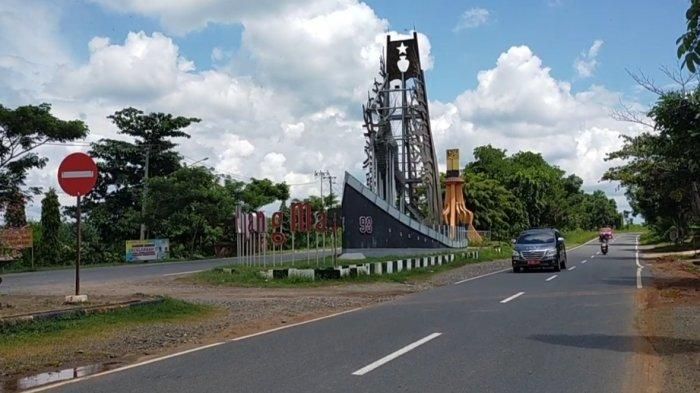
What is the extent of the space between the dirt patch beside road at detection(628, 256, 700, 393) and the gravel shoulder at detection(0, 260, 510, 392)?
6363 mm

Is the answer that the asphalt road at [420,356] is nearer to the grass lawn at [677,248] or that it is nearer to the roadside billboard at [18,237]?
the roadside billboard at [18,237]

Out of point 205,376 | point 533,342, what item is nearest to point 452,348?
point 533,342

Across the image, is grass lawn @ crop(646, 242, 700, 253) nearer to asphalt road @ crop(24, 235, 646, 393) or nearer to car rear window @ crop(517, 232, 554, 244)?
car rear window @ crop(517, 232, 554, 244)

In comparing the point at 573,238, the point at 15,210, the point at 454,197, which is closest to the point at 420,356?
the point at 15,210

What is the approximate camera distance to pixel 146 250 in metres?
45.4

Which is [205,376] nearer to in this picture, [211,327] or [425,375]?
[425,375]

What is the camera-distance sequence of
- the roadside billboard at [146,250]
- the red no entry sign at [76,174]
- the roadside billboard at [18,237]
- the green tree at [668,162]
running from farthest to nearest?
the roadside billboard at [146,250]
the roadside billboard at [18,237]
the green tree at [668,162]
the red no entry sign at [76,174]

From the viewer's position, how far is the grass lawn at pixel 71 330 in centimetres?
954

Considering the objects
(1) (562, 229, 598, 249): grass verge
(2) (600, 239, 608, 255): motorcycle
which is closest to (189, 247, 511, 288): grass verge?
(2) (600, 239, 608, 255): motorcycle

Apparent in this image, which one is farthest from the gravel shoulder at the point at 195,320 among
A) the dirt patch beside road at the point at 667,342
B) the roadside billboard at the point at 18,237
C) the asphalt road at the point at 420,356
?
the roadside billboard at the point at 18,237

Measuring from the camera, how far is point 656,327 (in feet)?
37.6

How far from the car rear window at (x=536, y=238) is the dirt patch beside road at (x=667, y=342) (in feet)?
32.0

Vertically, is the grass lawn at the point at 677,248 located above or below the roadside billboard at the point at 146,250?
below

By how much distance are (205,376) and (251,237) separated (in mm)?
23072
